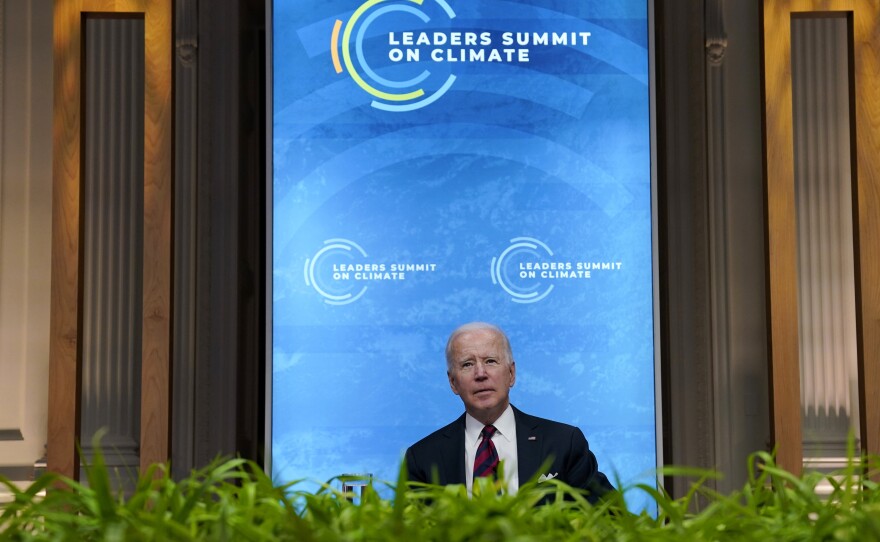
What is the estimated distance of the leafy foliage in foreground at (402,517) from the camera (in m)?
0.67

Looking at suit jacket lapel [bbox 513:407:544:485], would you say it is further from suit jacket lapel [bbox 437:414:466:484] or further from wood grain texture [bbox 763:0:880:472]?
wood grain texture [bbox 763:0:880:472]

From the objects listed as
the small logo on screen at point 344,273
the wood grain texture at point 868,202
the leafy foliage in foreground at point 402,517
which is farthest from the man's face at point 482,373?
the leafy foliage in foreground at point 402,517

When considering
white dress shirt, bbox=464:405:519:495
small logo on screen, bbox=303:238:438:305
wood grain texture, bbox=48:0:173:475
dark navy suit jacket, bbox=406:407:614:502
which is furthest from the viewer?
small logo on screen, bbox=303:238:438:305

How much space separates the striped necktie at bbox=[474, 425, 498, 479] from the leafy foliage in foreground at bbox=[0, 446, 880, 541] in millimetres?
2827

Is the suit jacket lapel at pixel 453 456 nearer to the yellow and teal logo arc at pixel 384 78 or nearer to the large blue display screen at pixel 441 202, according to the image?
the large blue display screen at pixel 441 202

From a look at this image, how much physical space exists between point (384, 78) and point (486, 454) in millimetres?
1546

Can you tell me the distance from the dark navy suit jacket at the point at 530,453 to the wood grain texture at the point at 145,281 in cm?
107

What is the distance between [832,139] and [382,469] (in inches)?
86.8

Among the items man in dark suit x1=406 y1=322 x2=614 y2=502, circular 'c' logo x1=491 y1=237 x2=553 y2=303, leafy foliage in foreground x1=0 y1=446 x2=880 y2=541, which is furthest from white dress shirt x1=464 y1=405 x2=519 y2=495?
leafy foliage in foreground x1=0 y1=446 x2=880 y2=541

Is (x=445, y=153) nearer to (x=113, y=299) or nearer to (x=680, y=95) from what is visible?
(x=680, y=95)

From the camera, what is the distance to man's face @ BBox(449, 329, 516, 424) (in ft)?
12.5

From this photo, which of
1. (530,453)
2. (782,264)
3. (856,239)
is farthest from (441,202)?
(856,239)

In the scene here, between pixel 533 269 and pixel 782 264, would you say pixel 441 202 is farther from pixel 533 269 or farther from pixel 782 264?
pixel 782 264

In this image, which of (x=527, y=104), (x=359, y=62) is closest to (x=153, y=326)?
(x=359, y=62)
